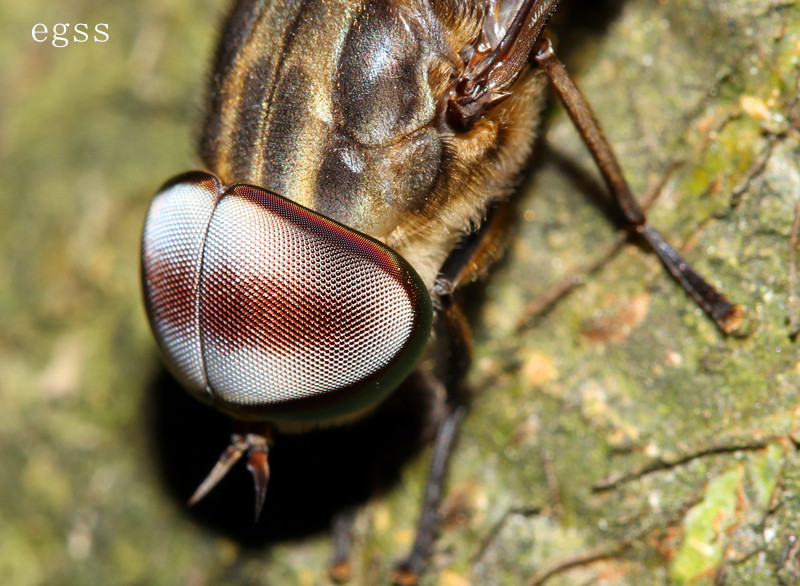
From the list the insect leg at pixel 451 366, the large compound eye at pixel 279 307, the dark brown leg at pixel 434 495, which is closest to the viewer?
the large compound eye at pixel 279 307

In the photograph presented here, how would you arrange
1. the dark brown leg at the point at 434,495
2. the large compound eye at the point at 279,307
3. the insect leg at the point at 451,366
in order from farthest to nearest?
the dark brown leg at the point at 434,495 → the insect leg at the point at 451,366 → the large compound eye at the point at 279,307

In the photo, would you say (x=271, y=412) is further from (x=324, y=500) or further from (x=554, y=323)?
(x=554, y=323)

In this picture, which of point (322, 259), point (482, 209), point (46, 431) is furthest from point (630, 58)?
point (46, 431)

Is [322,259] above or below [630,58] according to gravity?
below

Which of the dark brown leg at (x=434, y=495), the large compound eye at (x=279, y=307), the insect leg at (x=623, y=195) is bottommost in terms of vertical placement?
the dark brown leg at (x=434, y=495)

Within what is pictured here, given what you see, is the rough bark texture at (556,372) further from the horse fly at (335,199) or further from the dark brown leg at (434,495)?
the horse fly at (335,199)

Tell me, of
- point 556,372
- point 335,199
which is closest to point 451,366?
point 556,372

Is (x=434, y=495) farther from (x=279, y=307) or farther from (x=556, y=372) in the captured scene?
(x=279, y=307)

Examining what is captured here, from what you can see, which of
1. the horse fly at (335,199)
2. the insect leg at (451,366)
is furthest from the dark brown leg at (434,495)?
the horse fly at (335,199)
